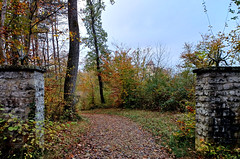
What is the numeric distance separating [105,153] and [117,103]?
6806 mm

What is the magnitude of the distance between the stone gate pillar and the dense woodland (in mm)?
1049

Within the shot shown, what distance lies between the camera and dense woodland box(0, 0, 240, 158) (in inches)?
171

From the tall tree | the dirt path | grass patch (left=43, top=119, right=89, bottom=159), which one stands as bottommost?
the dirt path

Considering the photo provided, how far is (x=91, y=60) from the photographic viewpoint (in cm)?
1143

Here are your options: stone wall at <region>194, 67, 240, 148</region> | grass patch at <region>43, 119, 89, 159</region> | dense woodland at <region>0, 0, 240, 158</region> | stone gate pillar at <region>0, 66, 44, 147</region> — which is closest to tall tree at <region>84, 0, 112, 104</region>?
dense woodland at <region>0, 0, 240, 158</region>

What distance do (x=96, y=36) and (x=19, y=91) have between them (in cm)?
1003

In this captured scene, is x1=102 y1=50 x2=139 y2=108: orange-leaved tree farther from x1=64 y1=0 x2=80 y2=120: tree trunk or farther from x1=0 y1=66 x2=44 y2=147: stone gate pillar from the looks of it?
x1=0 y1=66 x2=44 y2=147: stone gate pillar

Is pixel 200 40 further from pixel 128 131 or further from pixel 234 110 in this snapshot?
pixel 128 131

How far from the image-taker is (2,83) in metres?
2.43

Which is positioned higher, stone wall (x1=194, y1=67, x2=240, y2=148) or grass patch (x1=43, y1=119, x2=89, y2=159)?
stone wall (x1=194, y1=67, x2=240, y2=148)

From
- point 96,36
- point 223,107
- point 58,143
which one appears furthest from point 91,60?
point 223,107

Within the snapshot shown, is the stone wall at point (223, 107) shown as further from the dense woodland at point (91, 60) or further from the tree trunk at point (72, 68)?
the tree trunk at point (72, 68)

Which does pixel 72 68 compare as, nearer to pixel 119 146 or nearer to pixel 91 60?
pixel 119 146

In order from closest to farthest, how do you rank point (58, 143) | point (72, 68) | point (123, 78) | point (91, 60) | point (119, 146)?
point (58, 143)
point (119, 146)
point (72, 68)
point (123, 78)
point (91, 60)
